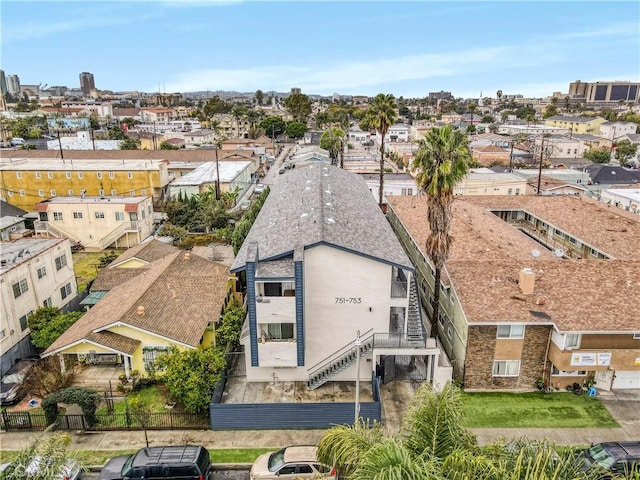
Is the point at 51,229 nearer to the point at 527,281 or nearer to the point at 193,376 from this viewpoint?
the point at 193,376

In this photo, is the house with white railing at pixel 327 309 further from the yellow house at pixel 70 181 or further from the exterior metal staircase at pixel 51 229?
the yellow house at pixel 70 181

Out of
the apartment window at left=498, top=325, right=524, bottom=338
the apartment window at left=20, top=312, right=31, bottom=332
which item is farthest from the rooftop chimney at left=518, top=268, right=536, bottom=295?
the apartment window at left=20, top=312, right=31, bottom=332

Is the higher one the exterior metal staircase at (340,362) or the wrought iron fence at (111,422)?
the exterior metal staircase at (340,362)

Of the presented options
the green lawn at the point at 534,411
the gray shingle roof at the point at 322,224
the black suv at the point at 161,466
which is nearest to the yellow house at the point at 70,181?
the gray shingle roof at the point at 322,224

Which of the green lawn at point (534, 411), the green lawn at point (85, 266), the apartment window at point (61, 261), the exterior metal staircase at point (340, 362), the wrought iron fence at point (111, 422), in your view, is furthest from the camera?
the green lawn at point (85, 266)

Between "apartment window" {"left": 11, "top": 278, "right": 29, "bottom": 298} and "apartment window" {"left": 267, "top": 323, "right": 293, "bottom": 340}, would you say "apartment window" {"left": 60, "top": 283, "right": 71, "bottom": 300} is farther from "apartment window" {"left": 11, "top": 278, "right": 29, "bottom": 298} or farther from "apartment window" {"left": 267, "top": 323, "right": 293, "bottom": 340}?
"apartment window" {"left": 267, "top": 323, "right": 293, "bottom": 340}

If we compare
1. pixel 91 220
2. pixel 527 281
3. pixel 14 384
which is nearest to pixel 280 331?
pixel 527 281
